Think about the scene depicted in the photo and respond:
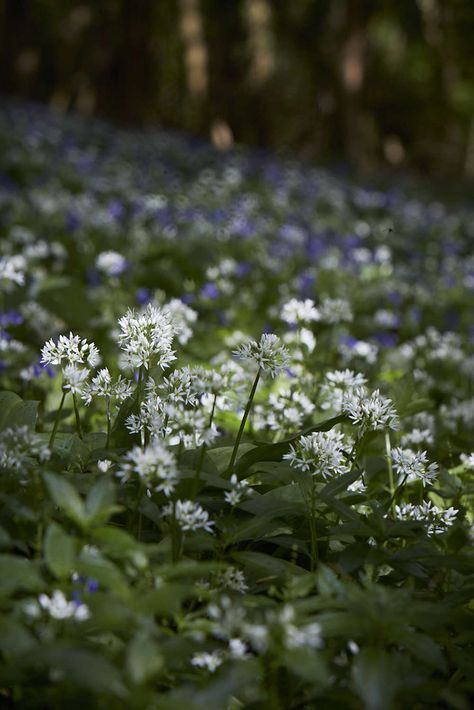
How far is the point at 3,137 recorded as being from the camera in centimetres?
1185

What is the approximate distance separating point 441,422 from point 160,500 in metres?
2.08

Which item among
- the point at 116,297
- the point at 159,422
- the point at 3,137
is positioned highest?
the point at 3,137

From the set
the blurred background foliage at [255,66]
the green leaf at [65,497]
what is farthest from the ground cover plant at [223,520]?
the blurred background foliage at [255,66]

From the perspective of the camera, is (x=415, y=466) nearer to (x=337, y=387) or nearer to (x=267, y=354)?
(x=267, y=354)

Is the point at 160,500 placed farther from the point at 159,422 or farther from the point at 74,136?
the point at 74,136

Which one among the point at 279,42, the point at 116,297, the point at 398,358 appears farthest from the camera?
the point at 279,42

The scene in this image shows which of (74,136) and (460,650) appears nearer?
(460,650)

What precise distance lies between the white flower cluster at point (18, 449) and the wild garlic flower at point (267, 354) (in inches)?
22.9

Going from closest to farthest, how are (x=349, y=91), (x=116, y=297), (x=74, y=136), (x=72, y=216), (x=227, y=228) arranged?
(x=116, y=297), (x=72, y=216), (x=227, y=228), (x=74, y=136), (x=349, y=91)

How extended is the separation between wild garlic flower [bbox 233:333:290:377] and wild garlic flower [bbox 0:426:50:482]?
0.58 metres

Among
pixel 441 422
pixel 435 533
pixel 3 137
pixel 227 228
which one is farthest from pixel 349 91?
pixel 435 533

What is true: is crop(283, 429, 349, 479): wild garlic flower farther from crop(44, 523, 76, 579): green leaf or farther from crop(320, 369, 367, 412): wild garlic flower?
crop(44, 523, 76, 579): green leaf

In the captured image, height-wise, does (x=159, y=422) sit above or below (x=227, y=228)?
below

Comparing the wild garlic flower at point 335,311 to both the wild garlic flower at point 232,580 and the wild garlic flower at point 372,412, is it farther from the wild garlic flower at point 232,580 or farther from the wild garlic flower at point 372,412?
the wild garlic flower at point 232,580
